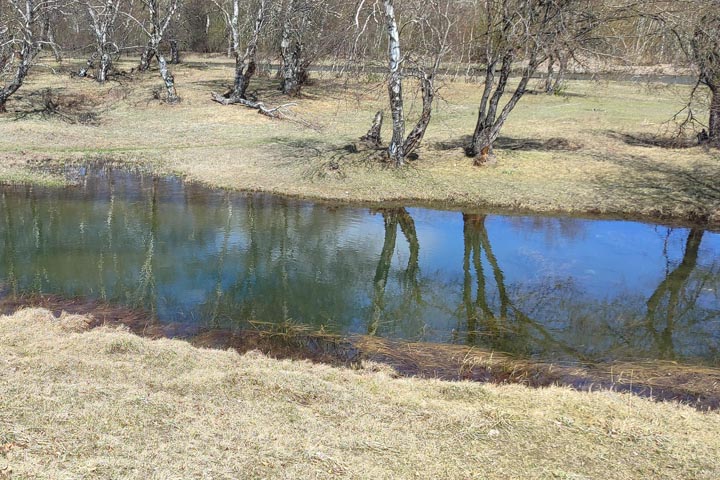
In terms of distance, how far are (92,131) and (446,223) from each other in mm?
12083

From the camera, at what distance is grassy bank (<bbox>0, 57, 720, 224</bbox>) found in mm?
13516

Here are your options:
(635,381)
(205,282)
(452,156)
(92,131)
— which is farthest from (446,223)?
(92,131)

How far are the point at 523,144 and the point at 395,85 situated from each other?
5605 millimetres

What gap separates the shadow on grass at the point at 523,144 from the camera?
1734 centimetres

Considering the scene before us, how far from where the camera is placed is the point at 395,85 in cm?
1418

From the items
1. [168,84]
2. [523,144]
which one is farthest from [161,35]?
[523,144]

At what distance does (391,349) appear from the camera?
6.88m

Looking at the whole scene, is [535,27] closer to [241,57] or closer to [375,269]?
[375,269]

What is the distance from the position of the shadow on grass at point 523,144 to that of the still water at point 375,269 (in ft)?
17.3

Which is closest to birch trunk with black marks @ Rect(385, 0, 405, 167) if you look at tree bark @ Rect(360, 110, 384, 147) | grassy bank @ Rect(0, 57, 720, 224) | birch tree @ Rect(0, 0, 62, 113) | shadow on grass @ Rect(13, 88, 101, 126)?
grassy bank @ Rect(0, 57, 720, 224)

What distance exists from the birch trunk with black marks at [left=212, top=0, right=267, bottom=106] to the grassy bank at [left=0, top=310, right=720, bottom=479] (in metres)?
18.0

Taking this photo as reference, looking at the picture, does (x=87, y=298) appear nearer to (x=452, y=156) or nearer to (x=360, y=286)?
(x=360, y=286)

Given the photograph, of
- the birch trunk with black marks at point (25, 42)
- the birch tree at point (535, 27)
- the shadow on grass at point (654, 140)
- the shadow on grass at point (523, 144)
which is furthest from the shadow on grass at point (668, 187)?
the birch trunk with black marks at point (25, 42)

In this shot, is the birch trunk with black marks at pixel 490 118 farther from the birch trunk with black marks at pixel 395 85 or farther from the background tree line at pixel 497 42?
the birch trunk with black marks at pixel 395 85
